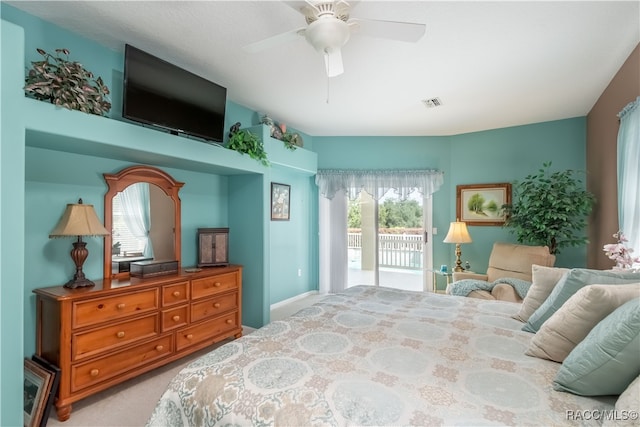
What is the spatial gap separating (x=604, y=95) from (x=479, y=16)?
222cm

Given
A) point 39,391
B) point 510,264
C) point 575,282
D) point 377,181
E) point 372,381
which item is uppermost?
point 377,181

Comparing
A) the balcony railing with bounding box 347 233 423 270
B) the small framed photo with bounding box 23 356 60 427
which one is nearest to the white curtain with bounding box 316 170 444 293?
the balcony railing with bounding box 347 233 423 270

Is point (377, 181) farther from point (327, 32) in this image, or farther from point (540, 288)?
point (327, 32)

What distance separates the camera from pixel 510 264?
3.74 m

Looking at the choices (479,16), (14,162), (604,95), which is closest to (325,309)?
(14,162)

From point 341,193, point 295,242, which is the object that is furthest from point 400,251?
→ point 295,242

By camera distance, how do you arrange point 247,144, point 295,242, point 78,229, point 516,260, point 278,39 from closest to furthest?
point 278,39 → point 78,229 → point 247,144 → point 516,260 → point 295,242

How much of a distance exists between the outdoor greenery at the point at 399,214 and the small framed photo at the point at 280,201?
125 cm

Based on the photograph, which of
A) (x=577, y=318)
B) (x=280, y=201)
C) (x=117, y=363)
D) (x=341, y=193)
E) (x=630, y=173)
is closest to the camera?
(x=577, y=318)

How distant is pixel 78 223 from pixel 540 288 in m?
3.15

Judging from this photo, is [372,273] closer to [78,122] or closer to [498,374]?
[498,374]

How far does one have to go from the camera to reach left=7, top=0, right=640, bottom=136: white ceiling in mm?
1946

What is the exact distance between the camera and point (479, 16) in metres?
1.98

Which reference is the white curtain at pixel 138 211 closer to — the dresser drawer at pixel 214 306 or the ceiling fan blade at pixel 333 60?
the dresser drawer at pixel 214 306
